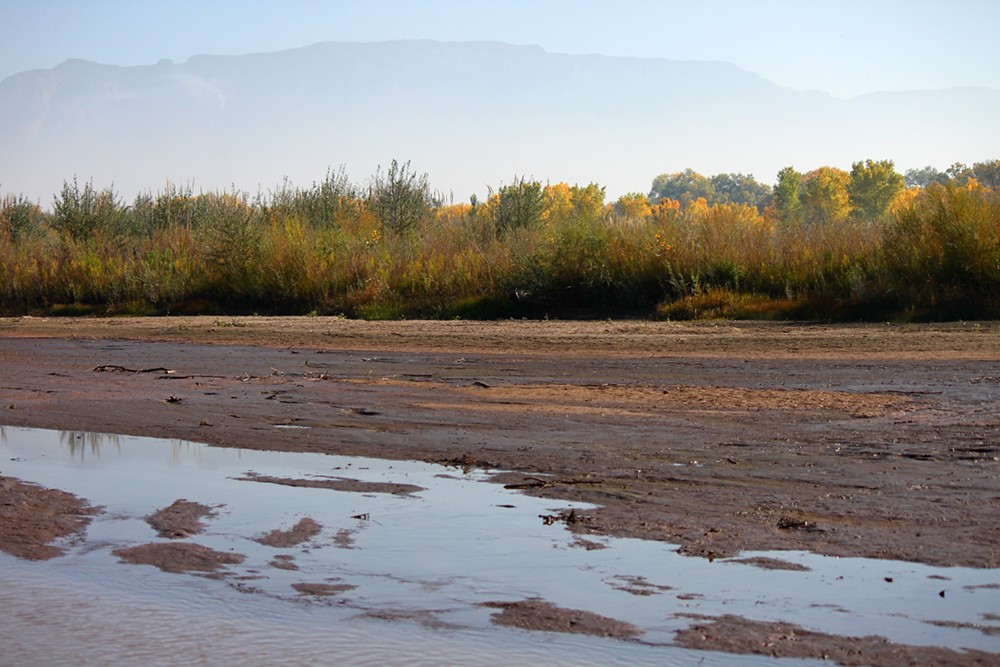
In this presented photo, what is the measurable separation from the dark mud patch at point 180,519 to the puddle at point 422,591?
8 cm

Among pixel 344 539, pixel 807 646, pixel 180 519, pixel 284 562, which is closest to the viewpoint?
pixel 807 646

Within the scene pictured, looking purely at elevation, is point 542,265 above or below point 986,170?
below

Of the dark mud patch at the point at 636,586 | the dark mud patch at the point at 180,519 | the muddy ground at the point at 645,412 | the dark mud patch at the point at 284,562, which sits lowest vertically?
the dark mud patch at the point at 636,586

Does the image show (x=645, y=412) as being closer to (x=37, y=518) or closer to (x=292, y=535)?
(x=292, y=535)

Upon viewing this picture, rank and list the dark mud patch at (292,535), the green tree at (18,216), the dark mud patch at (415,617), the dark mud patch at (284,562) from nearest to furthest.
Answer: the dark mud patch at (415,617)
the dark mud patch at (284,562)
the dark mud patch at (292,535)
the green tree at (18,216)

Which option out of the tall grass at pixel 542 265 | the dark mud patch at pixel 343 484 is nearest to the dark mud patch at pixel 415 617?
the dark mud patch at pixel 343 484

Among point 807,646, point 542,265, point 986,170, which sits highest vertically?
point 986,170

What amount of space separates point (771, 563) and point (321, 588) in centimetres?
248

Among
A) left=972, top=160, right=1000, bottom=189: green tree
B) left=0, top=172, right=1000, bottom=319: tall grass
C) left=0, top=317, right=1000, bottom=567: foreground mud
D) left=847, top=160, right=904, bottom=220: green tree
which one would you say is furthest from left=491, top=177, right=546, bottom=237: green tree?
left=972, top=160, right=1000, bottom=189: green tree

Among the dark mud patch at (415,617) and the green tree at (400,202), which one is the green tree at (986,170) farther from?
the dark mud patch at (415,617)

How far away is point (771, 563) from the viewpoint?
6188 mm

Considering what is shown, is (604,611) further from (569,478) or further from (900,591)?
(569,478)

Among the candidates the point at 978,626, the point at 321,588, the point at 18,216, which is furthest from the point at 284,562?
the point at 18,216

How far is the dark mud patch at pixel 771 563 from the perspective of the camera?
6.10 m
